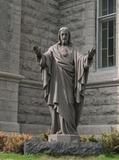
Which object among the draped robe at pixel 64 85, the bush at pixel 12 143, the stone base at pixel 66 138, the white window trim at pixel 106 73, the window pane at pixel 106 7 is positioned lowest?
the bush at pixel 12 143

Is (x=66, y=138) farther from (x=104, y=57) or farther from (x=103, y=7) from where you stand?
(x=103, y=7)

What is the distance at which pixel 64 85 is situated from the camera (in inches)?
413

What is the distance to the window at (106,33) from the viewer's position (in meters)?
17.9

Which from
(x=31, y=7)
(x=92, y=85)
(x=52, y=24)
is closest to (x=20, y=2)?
(x=31, y=7)

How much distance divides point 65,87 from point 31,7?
9.20 m

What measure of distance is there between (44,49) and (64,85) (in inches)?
352

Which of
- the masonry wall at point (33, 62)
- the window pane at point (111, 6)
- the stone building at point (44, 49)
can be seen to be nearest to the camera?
the stone building at point (44, 49)

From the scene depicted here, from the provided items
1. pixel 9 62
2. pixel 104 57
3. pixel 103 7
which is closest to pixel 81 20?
pixel 103 7

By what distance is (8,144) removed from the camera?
11539 mm

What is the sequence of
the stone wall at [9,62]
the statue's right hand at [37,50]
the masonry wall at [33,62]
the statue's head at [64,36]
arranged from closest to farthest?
the statue's right hand at [37,50] → the statue's head at [64,36] → the stone wall at [9,62] → the masonry wall at [33,62]

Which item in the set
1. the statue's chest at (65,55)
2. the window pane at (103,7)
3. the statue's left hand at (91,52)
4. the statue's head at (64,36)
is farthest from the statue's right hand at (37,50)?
the window pane at (103,7)

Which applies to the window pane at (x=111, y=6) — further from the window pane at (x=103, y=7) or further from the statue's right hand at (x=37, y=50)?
the statue's right hand at (x=37, y=50)

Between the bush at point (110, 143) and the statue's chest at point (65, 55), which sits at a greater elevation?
the statue's chest at point (65, 55)

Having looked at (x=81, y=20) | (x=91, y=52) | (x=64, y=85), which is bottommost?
(x=64, y=85)
